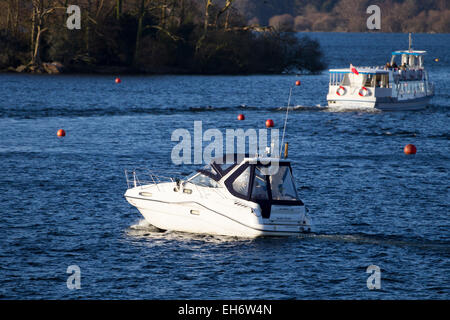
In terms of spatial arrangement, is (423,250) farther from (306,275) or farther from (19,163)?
(19,163)

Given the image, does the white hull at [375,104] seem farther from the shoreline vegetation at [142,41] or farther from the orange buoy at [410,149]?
the shoreline vegetation at [142,41]

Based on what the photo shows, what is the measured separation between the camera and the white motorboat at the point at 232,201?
25453 mm

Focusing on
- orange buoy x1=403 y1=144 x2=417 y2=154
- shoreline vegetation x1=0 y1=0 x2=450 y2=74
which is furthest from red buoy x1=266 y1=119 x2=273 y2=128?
shoreline vegetation x1=0 y1=0 x2=450 y2=74

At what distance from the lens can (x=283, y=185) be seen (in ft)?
86.5

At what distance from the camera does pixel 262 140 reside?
164 ft

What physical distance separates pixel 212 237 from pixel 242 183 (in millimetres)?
2108

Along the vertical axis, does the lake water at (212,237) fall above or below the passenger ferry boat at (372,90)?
below

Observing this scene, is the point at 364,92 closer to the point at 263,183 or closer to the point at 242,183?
the point at 263,183

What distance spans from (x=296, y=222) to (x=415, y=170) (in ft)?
54.7

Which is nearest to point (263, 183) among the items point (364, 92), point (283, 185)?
point (283, 185)

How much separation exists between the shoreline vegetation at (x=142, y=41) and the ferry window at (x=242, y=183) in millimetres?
66910

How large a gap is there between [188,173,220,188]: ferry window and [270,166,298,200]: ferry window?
195cm

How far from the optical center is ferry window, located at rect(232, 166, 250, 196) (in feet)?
86.3

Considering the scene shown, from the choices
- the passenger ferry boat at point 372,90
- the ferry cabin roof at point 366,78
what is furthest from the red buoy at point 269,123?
the ferry cabin roof at point 366,78
